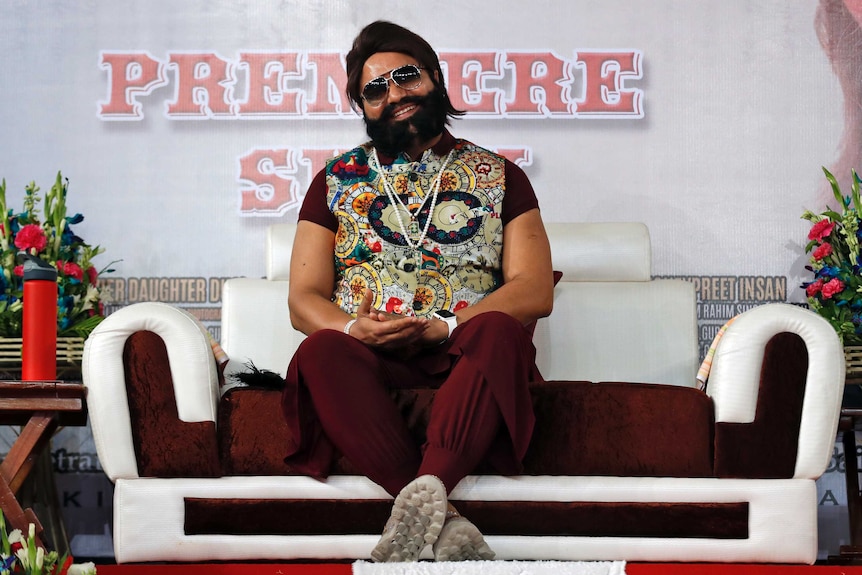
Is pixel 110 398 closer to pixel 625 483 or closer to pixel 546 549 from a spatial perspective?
pixel 546 549

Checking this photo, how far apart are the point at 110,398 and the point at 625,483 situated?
→ 1.03 meters

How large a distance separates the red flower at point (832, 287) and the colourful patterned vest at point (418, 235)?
3.26ft

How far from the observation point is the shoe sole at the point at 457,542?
67.7 inches

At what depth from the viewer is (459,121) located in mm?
3199

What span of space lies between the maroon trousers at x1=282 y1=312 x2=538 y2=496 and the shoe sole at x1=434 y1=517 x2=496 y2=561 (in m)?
0.10

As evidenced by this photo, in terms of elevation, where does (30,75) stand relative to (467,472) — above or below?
above

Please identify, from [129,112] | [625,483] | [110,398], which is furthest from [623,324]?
[129,112]

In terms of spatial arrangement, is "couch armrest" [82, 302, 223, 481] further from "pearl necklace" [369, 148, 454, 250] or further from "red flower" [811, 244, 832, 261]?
"red flower" [811, 244, 832, 261]

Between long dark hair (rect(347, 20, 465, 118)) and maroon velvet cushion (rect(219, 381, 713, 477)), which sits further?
long dark hair (rect(347, 20, 465, 118))

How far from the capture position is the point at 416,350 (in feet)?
6.91

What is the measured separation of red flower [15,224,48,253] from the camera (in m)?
2.74

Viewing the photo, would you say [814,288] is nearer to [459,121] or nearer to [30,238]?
[459,121]

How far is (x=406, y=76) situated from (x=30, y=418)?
1131 millimetres

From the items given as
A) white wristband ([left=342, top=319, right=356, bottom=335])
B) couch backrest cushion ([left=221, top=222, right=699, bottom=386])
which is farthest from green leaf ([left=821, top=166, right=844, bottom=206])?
white wristband ([left=342, top=319, right=356, bottom=335])
